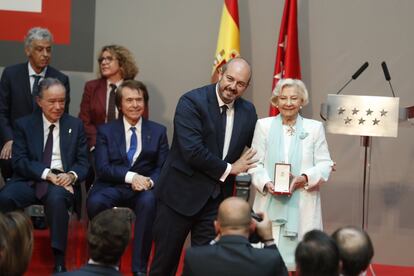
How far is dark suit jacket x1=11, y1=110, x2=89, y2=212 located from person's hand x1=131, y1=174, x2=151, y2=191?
44cm

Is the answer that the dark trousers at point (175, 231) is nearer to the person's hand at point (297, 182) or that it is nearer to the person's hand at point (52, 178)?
the person's hand at point (297, 182)

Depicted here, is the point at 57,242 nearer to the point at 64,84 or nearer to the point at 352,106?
the point at 64,84

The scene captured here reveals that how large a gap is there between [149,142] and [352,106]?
1.49 meters

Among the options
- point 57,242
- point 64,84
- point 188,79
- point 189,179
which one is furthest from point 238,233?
point 188,79

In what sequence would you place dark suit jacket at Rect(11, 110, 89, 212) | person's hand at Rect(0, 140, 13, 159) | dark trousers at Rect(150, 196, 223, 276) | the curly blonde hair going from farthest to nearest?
the curly blonde hair < person's hand at Rect(0, 140, 13, 159) < dark suit jacket at Rect(11, 110, 89, 212) < dark trousers at Rect(150, 196, 223, 276)

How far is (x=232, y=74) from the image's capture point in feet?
14.8

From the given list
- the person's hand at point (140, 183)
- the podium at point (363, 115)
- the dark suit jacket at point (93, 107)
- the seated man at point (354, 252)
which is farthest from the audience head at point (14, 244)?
the dark suit jacket at point (93, 107)

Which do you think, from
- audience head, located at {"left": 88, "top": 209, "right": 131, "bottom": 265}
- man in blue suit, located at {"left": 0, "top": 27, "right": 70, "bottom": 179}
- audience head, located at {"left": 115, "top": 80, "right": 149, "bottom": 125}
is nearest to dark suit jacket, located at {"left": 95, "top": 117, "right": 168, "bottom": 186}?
audience head, located at {"left": 115, "top": 80, "right": 149, "bottom": 125}

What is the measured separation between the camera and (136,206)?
5.62 meters

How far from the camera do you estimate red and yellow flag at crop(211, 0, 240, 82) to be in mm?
6543

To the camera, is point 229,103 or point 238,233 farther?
point 229,103

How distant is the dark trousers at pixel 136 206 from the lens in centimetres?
548

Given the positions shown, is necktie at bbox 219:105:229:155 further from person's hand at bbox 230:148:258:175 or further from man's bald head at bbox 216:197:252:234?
man's bald head at bbox 216:197:252:234

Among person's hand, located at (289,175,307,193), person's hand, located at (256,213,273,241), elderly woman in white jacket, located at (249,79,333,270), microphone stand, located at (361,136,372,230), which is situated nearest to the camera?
person's hand, located at (256,213,273,241)
